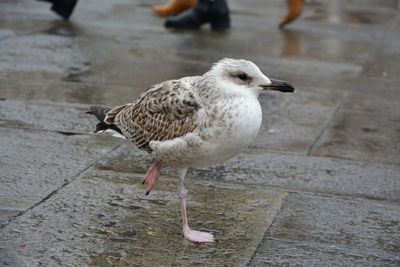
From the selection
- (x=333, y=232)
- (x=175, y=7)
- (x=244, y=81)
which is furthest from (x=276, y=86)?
(x=175, y=7)

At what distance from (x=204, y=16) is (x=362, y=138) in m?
A: 5.52

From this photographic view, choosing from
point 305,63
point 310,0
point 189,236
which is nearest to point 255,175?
point 189,236

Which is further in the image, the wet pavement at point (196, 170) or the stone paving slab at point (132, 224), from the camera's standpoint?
the wet pavement at point (196, 170)

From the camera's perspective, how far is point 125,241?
4793 millimetres

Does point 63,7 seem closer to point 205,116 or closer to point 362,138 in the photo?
point 362,138

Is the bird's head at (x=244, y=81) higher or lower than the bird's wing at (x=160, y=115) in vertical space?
higher

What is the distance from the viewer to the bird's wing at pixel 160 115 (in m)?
4.86

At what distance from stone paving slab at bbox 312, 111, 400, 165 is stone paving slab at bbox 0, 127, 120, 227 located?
202cm

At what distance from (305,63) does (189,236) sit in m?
6.01

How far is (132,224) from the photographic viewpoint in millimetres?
5070

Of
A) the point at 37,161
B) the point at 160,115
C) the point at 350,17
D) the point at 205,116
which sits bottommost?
the point at 350,17

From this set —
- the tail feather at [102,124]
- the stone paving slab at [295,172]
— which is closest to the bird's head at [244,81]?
the tail feather at [102,124]

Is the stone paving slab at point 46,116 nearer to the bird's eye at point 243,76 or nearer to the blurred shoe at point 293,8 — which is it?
the bird's eye at point 243,76

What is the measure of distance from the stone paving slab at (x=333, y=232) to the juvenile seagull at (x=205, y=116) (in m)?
0.52
